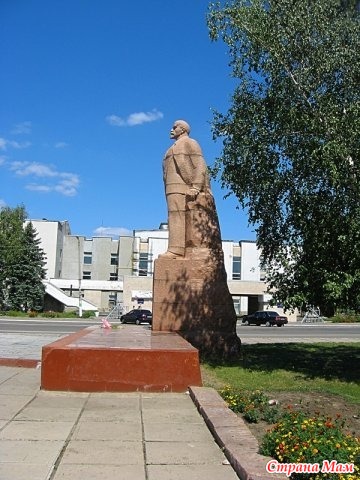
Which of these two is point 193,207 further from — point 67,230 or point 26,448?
point 67,230

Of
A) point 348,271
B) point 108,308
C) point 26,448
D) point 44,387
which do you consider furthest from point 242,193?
point 108,308

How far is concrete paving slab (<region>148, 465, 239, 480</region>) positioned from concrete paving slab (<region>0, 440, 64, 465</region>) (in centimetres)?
87

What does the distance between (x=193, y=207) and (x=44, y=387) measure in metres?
6.78

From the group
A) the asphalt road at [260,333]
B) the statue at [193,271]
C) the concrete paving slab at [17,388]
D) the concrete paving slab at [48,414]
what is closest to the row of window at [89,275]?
the asphalt road at [260,333]

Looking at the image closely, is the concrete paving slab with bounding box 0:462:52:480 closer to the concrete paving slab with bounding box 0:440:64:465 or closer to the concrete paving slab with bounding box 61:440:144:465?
the concrete paving slab with bounding box 0:440:64:465

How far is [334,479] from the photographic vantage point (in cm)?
372

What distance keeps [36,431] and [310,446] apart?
276cm

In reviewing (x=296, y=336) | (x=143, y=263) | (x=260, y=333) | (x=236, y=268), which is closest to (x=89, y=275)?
(x=143, y=263)

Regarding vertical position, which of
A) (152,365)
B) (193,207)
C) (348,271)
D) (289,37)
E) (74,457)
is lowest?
(74,457)

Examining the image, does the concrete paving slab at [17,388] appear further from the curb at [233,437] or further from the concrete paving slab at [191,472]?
the concrete paving slab at [191,472]

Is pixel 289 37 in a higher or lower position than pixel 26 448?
higher

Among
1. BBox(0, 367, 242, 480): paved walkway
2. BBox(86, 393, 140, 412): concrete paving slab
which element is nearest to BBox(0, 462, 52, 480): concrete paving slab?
BBox(0, 367, 242, 480): paved walkway

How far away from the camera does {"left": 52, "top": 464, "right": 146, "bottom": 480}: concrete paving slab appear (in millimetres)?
4094

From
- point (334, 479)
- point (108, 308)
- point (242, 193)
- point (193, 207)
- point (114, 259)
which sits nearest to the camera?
point (334, 479)
